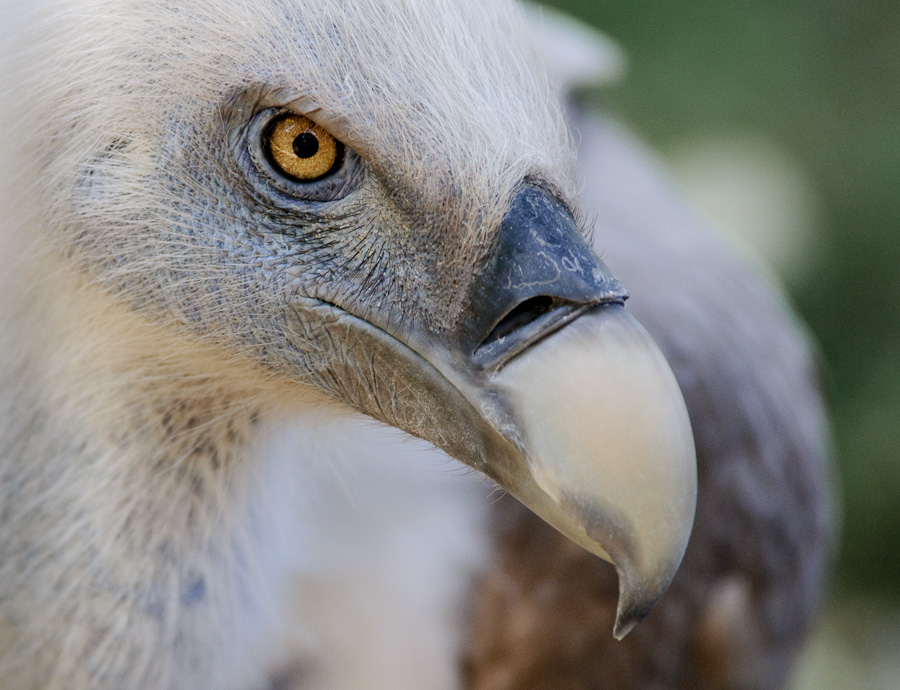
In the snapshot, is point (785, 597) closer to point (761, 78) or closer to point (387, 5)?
point (387, 5)

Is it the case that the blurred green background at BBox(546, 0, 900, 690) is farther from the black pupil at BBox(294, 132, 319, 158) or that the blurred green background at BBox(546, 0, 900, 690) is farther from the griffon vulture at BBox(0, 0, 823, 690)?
the black pupil at BBox(294, 132, 319, 158)

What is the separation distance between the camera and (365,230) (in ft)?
3.72

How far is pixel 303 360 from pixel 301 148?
243 mm

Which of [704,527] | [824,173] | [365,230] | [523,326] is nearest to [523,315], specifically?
[523,326]

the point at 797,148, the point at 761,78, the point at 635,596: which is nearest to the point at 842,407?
the point at 797,148

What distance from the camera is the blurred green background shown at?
3883mm

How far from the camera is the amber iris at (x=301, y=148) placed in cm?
112

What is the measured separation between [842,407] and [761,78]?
143 centimetres

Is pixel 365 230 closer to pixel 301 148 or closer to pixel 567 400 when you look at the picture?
pixel 301 148

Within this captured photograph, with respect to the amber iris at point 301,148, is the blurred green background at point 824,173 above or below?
below

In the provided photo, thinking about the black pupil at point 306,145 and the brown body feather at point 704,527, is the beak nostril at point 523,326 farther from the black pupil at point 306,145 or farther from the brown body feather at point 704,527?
the brown body feather at point 704,527

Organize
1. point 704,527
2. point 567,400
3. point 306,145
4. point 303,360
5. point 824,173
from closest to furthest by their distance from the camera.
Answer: point 567,400 → point 306,145 → point 303,360 → point 704,527 → point 824,173

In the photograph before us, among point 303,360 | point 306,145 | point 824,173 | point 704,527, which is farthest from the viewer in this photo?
point 824,173

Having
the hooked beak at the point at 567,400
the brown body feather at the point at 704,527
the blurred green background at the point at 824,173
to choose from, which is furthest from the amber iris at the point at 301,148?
the blurred green background at the point at 824,173
